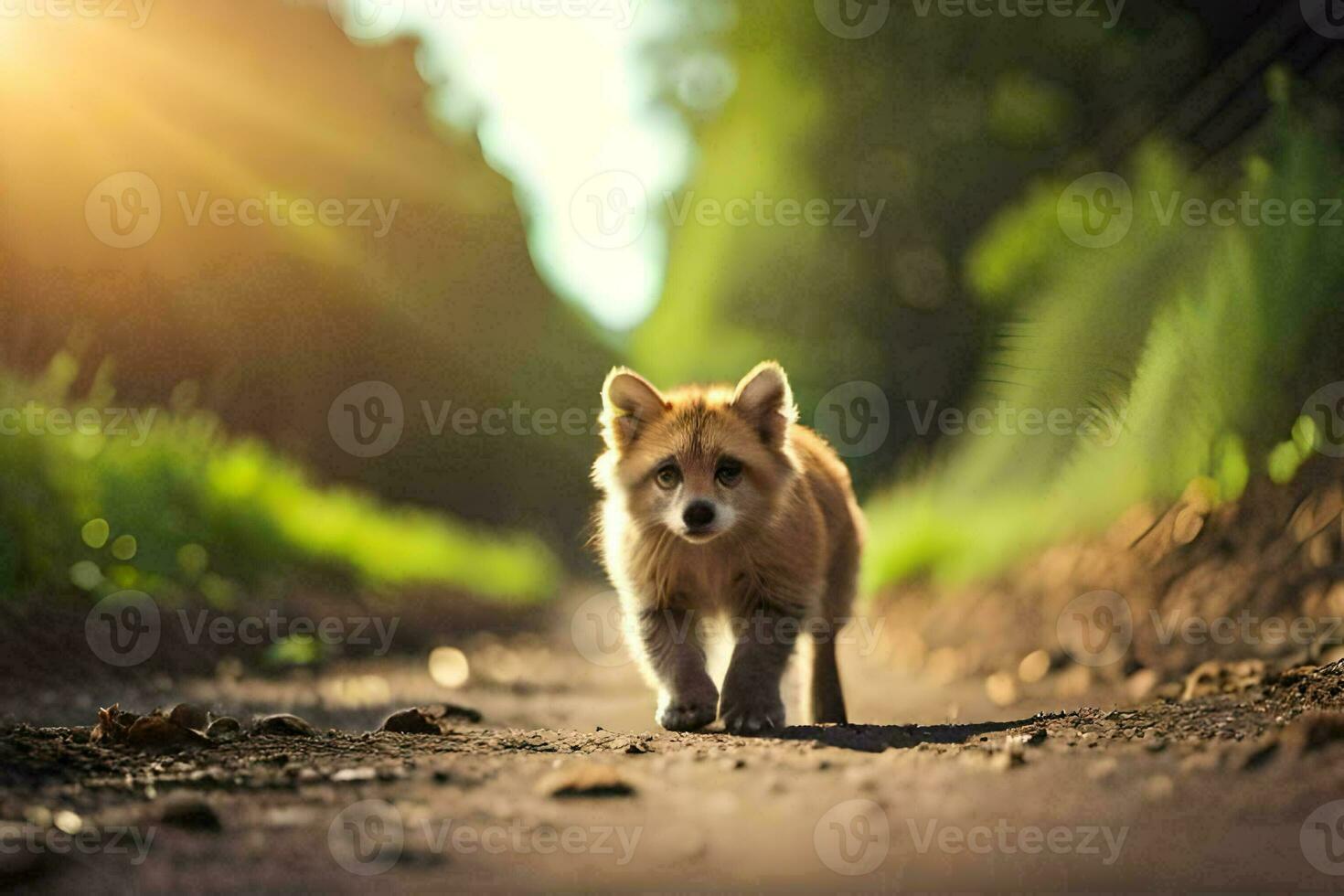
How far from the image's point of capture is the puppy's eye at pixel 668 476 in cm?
435

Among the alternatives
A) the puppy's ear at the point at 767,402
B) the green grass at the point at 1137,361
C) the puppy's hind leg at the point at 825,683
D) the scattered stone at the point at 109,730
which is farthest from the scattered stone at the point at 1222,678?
the scattered stone at the point at 109,730

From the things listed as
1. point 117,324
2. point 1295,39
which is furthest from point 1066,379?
point 117,324

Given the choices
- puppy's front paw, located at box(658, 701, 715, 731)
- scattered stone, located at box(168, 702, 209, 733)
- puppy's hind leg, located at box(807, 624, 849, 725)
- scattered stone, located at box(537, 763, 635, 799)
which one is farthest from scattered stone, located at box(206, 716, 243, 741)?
puppy's hind leg, located at box(807, 624, 849, 725)

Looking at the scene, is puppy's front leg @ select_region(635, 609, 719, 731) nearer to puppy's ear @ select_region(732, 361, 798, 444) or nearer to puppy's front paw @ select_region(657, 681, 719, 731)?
puppy's front paw @ select_region(657, 681, 719, 731)

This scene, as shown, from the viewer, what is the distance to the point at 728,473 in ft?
14.3

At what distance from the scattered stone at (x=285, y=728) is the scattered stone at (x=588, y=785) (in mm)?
1229

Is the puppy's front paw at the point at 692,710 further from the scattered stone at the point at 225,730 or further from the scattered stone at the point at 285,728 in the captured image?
the scattered stone at the point at 225,730

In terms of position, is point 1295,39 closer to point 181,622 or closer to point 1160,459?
point 1160,459

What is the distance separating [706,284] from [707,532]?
29.5ft

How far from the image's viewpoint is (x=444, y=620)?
9.14 m

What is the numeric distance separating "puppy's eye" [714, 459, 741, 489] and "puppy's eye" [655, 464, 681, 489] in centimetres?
15

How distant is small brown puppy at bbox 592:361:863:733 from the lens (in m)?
4.14

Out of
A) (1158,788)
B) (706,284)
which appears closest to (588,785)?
(1158,788)

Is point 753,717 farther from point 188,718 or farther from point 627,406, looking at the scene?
point 188,718
